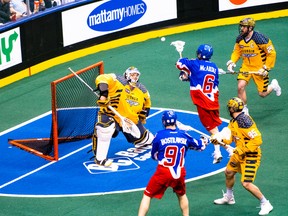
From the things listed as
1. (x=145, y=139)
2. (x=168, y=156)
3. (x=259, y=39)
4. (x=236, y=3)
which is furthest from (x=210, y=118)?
(x=236, y=3)

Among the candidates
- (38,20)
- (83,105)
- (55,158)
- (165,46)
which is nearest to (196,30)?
(165,46)

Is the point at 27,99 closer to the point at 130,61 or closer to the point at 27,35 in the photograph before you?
the point at 27,35

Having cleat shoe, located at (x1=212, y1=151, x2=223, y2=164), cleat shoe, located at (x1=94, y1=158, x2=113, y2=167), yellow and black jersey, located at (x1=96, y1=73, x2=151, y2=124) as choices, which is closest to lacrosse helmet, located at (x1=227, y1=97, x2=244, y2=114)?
cleat shoe, located at (x1=212, y1=151, x2=223, y2=164)

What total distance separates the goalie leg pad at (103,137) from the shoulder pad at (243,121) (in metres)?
2.89

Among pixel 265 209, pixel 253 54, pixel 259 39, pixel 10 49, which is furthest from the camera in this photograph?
pixel 10 49

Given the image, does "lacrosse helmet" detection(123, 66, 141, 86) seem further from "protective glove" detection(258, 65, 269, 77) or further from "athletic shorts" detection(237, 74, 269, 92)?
"protective glove" detection(258, 65, 269, 77)

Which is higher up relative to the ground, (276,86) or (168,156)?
(168,156)

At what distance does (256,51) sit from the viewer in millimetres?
17422

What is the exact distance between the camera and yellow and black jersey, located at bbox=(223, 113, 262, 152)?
43.7 feet

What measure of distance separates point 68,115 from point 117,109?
4.02 feet

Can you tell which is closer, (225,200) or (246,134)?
(246,134)

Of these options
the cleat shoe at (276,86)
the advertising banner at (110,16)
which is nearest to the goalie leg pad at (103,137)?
the cleat shoe at (276,86)

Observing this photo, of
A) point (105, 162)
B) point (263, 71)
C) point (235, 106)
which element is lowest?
point (105, 162)

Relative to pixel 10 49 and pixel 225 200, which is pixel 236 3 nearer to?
pixel 10 49
